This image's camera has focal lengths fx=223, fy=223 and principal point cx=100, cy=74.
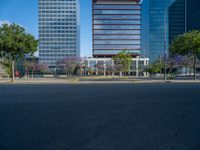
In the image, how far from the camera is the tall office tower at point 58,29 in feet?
513

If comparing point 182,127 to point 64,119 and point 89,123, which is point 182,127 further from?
point 64,119

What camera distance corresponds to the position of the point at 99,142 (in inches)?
202

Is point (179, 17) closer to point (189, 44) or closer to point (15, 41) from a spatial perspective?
point (189, 44)

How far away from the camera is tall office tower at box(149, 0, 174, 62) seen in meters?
140

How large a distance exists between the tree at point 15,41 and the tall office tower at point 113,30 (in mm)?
91115

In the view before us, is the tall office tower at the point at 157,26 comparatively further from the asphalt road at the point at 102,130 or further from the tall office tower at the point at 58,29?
the asphalt road at the point at 102,130

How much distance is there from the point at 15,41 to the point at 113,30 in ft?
317

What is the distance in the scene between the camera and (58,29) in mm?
160125

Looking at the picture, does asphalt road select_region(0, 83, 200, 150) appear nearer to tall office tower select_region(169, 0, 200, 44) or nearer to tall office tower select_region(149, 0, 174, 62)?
tall office tower select_region(169, 0, 200, 44)

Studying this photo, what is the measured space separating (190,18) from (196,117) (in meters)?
135

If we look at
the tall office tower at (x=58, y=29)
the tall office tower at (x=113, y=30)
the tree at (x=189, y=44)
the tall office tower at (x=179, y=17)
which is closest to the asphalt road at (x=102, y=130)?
the tree at (x=189, y=44)

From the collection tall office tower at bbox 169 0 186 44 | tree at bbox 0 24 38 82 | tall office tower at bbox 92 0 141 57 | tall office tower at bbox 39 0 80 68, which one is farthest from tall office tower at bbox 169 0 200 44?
tree at bbox 0 24 38 82

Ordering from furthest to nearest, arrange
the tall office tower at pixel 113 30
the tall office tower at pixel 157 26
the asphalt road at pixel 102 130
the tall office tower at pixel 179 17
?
the tall office tower at pixel 157 26 < the tall office tower at pixel 179 17 < the tall office tower at pixel 113 30 < the asphalt road at pixel 102 130

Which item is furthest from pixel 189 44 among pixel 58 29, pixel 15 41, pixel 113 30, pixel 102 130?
pixel 58 29
